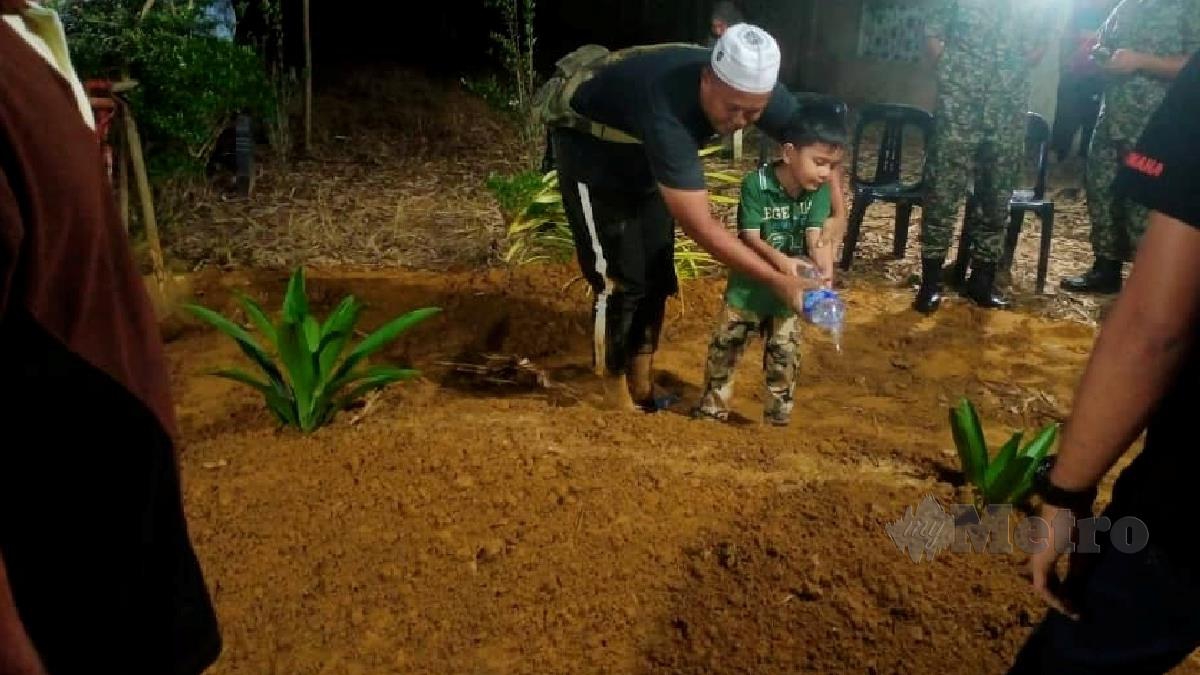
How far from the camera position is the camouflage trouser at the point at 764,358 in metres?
3.50

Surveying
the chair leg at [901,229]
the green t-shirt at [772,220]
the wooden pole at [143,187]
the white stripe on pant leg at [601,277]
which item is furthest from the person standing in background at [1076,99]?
the wooden pole at [143,187]

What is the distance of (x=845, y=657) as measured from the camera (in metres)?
2.27

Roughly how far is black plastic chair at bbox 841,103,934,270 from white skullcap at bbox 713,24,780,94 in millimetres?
2647

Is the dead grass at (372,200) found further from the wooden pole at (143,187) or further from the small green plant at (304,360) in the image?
the small green plant at (304,360)

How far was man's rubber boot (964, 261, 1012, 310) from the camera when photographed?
517cm

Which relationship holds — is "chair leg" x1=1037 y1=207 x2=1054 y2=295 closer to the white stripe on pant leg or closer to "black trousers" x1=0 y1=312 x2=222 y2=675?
the white stripe on pant leg

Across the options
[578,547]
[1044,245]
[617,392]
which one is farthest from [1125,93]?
[578,547]

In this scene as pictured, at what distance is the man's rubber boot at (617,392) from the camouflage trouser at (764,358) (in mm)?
314

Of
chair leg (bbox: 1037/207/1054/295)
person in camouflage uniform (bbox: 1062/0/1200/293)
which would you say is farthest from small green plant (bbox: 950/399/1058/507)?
chair leg (bbox: 1037/207/1054/295)

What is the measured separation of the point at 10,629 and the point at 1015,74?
16.0 feet

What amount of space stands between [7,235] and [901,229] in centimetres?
557

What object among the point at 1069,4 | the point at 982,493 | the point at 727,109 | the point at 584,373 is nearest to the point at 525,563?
the point at 982,493

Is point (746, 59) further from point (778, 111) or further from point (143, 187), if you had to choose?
point (143, 187)

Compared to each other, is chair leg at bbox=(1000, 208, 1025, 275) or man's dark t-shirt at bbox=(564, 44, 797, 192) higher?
man's dark t-shirt at bbox=(564, 44, 797, 192)
